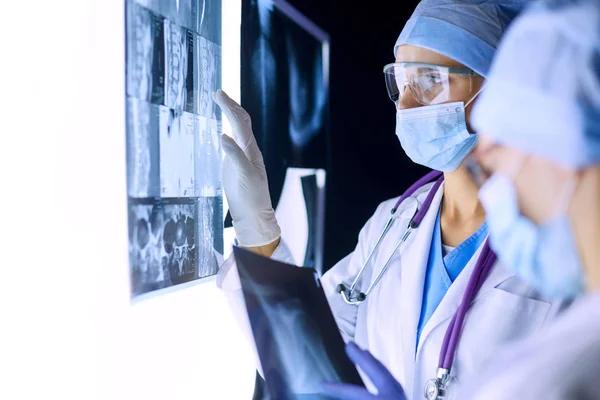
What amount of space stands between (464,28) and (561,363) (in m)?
0.85

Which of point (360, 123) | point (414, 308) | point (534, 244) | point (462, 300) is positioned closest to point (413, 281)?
point (414, 308)

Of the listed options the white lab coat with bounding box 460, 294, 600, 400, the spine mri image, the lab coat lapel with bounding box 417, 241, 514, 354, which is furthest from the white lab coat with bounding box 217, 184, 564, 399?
the white lab coat with bounding box 460, 294, 600, 400

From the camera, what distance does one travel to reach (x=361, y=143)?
229cm

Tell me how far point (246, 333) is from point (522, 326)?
21.7 inches

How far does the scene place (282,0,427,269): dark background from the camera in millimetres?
2213

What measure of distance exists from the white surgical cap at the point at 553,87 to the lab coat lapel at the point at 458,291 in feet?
1.95

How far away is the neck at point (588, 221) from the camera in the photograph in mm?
582

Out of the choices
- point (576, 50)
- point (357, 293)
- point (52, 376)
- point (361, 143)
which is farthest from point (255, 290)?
point (361, 143)

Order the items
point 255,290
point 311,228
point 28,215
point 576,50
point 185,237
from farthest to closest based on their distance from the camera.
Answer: point 311,228 → point 185,237 → point 255,290 → point 28,215 → point 576,50

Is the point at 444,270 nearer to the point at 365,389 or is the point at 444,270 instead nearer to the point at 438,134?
the point at 438,134

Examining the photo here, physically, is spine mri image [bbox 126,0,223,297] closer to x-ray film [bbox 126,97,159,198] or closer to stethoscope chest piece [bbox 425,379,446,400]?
x-ray film [bbox 126,97,159,198]

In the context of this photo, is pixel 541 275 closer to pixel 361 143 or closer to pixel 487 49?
pixel 487 49

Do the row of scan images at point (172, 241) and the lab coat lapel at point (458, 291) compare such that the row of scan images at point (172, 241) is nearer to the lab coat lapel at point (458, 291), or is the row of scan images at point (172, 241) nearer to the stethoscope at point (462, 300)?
the stethoscope at point (462, 300)

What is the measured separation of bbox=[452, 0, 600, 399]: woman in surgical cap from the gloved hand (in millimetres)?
648
